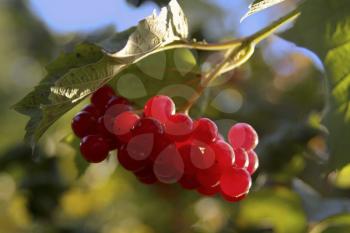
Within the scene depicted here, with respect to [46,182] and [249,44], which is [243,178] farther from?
[46,182]

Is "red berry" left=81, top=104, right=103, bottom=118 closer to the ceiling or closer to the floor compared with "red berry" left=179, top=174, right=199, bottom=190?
closer to the ceiling

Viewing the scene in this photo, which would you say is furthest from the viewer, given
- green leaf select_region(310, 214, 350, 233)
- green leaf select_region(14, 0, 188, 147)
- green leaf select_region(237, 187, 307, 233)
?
green leaf select_region(237, 187, 307, 233)

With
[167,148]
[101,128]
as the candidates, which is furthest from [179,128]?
[101,128]

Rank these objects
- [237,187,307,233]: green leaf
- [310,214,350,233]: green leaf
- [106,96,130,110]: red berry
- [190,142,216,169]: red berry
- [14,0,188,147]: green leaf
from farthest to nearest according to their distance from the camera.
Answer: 1. [237,187,307,233]: green leaf
2. [310,214,350,233]: green leaf
3. [106,96,130,110]: red berry
4. [190,142,216,169]: red berry
5. [14,0,188,147]: green leaf

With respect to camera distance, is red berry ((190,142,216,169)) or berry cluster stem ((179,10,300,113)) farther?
berry cluster stem ((179,10,300,113))

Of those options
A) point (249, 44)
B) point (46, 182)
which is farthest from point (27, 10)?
point (249, 44)

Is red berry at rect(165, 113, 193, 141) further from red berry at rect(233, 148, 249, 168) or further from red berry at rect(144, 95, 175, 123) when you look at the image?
red berry at rect(233, 148, 249, 168)

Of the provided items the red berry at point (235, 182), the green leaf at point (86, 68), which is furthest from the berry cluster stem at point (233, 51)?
the red berry at point (235, 182)

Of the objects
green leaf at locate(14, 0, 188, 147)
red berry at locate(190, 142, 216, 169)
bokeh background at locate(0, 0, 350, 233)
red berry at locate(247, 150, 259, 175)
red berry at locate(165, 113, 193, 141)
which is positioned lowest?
bokeh background at locate(0, 0, 350, 233)

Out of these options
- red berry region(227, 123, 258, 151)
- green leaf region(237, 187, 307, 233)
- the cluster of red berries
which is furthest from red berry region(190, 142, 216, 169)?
green leaf region(237, 187, 307, 233)
